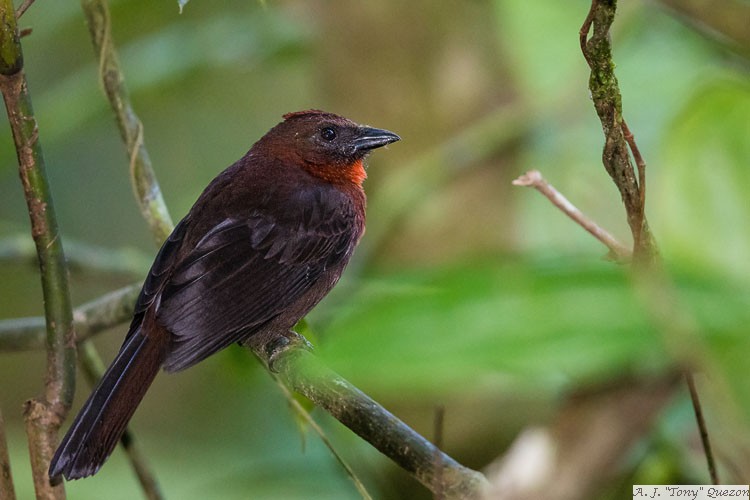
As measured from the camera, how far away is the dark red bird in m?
1.97

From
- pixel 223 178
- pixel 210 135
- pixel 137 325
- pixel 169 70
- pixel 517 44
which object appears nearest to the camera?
pixel 137 325

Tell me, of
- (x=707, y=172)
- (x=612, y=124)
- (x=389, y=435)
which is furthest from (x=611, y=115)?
(x=389, y=435)

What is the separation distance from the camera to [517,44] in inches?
123

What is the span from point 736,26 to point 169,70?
2.02m

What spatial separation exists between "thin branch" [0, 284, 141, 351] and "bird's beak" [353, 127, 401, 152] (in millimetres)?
719

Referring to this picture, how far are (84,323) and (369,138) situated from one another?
3.05 ft

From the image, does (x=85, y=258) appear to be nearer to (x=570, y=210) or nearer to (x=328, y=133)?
(x=328, y=133)

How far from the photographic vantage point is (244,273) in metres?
2.41

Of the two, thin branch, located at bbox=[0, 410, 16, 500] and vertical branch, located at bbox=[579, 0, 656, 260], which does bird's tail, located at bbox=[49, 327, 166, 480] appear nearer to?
thin branch, located at bbox=[0, 410, 16, 500]

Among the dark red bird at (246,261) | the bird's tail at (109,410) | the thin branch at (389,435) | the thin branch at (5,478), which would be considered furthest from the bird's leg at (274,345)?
the thin branch at (5,478)

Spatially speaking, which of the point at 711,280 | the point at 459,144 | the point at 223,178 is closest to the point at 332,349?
the point at 711,280

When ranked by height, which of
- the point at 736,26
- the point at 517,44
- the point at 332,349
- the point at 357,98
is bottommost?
the point at 332,349

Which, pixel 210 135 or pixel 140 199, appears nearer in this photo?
pixel 140 199

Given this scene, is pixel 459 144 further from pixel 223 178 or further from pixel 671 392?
A: pixel 671 392
